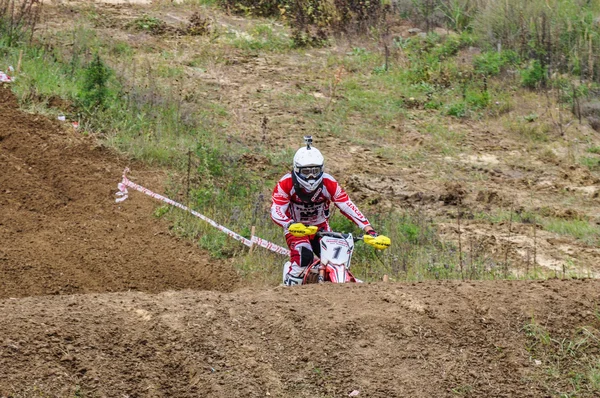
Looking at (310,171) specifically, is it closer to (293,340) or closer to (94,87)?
(293,340)

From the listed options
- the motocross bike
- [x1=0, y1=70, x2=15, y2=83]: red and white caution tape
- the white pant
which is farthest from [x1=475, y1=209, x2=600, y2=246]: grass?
[x1=0, y1=70, x2=15, y2=83]: red and white caution tape

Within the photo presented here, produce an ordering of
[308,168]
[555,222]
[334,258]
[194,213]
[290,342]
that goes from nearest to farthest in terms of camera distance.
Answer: [290,342] < [334,258] < [308,168] < [194,213] < [555,222]

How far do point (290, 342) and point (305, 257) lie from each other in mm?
2848

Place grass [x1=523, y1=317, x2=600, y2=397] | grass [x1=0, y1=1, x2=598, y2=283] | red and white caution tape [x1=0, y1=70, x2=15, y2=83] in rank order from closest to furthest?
grass [x1=523, y1=317, x2=600, y2=397] → grass [x1=0, y1=1, x2=598, y2=283] → red and white caution tape [x1=0, y1=70, x2=15, y2=83]

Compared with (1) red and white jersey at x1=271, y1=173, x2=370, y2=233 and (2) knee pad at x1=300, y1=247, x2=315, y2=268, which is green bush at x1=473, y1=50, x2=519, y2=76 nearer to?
(1) red and white jersey at x1=271, y1=173, x2=370, y2=233

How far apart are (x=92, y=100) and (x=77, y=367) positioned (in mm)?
8485

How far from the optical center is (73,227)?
11.6 m

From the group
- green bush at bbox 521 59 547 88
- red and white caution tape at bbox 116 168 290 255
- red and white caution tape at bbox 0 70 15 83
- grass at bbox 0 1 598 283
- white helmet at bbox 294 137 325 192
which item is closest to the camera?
white helmet at bbox 294 137 325 192

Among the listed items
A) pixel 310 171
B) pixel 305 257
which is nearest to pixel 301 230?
pixel 305 257

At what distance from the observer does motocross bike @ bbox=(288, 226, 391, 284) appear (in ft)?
29.6

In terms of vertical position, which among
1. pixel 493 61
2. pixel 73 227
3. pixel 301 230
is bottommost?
pixel 73 227

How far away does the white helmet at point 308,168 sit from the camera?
944cm

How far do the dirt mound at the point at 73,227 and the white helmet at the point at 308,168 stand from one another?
2.22m

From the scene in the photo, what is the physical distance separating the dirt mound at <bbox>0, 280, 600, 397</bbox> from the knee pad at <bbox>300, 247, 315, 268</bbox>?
1.77 meters
